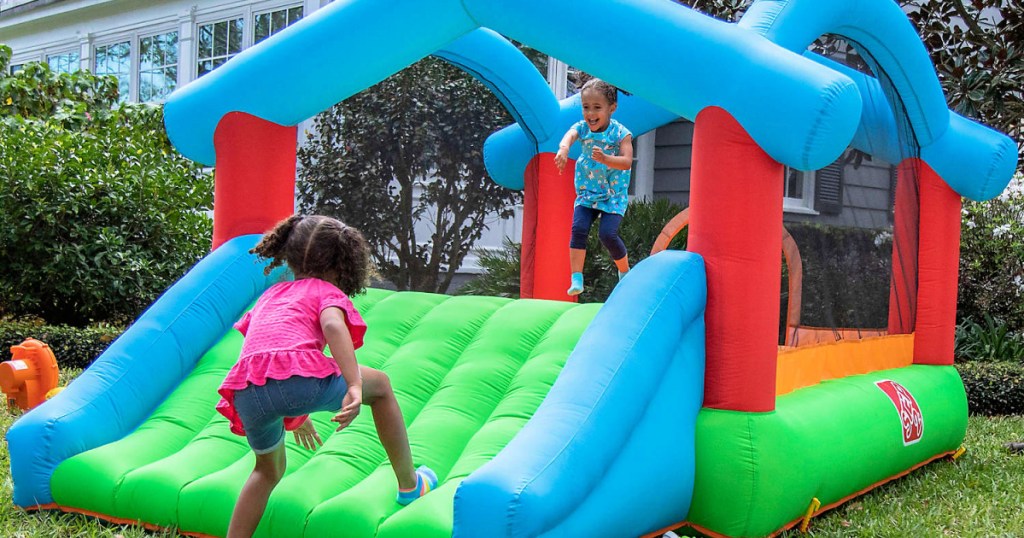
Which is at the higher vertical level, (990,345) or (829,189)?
(829,189)

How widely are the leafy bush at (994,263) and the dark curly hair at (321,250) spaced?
24.5 feet

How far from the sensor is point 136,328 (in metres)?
4.38

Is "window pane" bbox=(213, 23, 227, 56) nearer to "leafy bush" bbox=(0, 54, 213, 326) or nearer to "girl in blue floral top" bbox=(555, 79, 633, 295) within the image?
"leafy bush" bbox=(0, 54, 213, 326)

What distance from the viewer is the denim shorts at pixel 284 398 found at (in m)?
3.02

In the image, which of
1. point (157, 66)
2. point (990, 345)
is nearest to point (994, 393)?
point (990, 345)

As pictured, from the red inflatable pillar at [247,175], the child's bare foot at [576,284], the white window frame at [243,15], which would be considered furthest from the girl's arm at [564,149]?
the white window frame at [243,15]

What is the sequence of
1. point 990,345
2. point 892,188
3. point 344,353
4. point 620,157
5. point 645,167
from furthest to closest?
point 645,167, point 990,345, point 892,188, point 620,157, point 344,353

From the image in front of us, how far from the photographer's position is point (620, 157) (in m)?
4.97

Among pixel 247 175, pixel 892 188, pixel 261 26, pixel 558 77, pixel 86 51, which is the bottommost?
pixel 247 175

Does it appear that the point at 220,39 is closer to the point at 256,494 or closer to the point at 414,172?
the point at 414,172

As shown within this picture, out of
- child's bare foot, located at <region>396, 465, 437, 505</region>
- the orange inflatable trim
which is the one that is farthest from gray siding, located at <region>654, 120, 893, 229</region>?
child's bare foot, located at <region>396, 465, 437, 505</region>

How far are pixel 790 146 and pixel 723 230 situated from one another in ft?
1.31

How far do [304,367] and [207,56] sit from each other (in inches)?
476

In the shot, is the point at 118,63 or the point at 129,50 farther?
the point at 118,63
